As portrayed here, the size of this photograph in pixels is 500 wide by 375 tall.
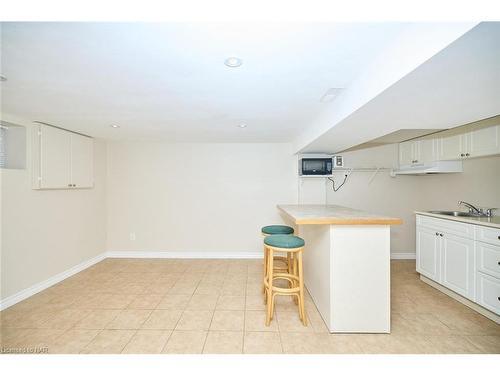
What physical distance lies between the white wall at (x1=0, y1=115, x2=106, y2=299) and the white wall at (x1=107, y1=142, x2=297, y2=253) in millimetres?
426

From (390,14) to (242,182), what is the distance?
3.57m

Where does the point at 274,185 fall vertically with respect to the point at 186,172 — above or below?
below

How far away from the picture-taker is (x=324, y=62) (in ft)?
4.53

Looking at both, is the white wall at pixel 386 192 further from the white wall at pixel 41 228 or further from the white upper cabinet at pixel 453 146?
the white wall at pixel 41 228

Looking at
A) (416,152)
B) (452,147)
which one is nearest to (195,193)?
(416,152)

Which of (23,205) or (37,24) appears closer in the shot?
(37,24)

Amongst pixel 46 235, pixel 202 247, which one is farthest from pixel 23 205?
pixel 202 247

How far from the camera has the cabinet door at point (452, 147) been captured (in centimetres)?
278

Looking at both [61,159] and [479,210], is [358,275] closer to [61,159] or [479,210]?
[479,210]

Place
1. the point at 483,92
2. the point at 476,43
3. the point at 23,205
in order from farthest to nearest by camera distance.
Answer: the point at 23,205 < the point at 483,92 < the point at 476,43

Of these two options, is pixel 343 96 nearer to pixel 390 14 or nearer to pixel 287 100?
pixel 287 100

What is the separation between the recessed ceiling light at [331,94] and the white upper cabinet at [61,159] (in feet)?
11.2

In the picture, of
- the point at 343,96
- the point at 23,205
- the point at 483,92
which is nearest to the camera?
the point at 483,92

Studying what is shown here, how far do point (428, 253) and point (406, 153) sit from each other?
1.69 meters
